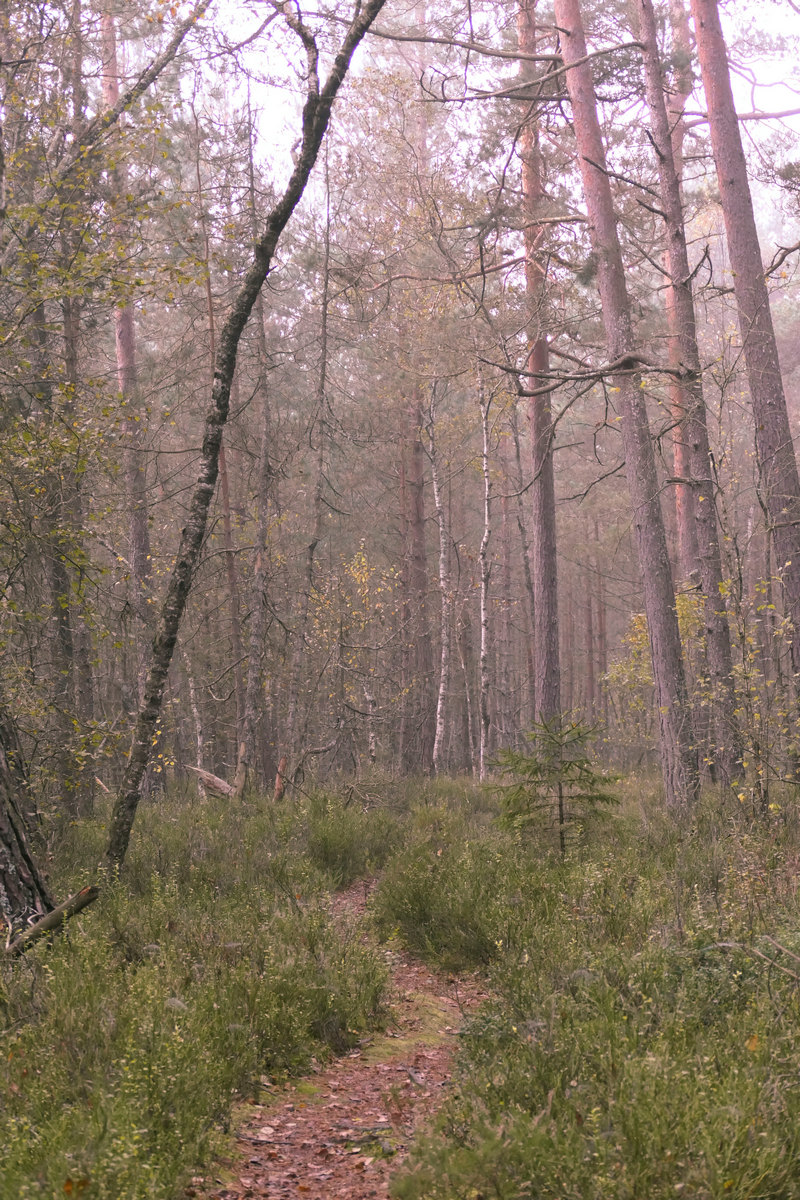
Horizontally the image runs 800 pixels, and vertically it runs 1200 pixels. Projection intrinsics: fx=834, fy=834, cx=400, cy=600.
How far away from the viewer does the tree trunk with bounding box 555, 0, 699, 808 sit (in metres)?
9.71

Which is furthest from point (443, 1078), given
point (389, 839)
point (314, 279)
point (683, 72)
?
point (314, 279)

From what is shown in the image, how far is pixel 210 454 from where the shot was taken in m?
6.60

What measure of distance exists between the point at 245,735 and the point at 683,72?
1218cm

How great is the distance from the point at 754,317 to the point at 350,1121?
8788 millimetres

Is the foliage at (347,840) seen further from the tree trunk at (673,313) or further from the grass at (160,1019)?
the tree trunk at (673,313)

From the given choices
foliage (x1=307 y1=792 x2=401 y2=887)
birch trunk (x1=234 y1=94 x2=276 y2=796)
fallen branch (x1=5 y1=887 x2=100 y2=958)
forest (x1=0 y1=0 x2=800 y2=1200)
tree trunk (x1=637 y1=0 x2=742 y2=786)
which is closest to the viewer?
forest (x1=0 y1=0 x2=800 y2=1200)

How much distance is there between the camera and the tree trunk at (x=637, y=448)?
9711 mm

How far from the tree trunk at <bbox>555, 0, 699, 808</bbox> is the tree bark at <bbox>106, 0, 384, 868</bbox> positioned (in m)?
4.41

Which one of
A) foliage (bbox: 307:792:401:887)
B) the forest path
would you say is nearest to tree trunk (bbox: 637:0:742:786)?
foliage (bbox: 307:792:401:887)

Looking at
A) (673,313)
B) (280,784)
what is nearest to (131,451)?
(280,784)

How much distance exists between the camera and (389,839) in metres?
9.11

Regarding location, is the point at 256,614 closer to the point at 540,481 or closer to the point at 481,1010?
the point at 540,481

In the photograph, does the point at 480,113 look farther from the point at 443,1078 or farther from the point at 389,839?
the point at 443,1078

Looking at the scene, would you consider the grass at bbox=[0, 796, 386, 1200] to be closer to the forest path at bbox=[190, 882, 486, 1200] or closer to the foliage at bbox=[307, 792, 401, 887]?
the forest path at bbox=[190, 882, 486, 1200]
